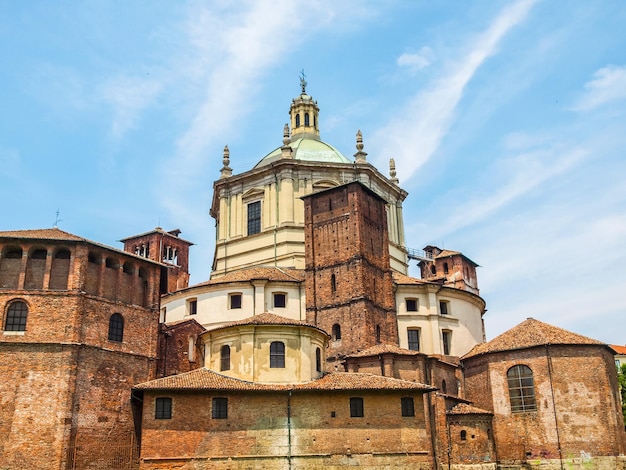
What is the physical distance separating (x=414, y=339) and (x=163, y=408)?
1852 cm

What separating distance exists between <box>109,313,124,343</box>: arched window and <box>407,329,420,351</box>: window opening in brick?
1830cm

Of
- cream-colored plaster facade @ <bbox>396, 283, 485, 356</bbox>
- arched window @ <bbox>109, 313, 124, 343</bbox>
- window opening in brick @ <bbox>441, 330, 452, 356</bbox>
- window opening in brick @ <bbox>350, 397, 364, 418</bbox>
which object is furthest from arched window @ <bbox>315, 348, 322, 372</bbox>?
window opening in brick @ <bbox>441, 330, 452, 356</bbox>

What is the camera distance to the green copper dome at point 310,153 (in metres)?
53.4

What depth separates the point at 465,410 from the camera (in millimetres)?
37750

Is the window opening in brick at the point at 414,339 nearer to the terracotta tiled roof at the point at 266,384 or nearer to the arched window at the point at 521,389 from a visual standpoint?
the arched window at the point at 521,389

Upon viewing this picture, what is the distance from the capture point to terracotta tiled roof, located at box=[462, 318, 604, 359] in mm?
39625

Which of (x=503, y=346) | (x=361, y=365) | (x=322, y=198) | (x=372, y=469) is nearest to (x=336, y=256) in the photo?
(x=322, y=198)

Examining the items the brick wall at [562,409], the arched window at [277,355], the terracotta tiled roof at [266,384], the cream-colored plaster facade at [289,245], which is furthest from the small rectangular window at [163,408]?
the brick wall at [562,409]

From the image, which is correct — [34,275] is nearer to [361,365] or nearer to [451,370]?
[361,365]

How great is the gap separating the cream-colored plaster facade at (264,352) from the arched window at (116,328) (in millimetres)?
4443

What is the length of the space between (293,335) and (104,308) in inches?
358

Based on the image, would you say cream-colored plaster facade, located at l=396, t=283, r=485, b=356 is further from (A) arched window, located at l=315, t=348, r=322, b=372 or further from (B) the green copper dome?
(B) the green copper dome

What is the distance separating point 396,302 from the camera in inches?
1753

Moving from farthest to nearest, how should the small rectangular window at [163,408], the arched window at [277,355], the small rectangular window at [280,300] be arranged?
the small rectangular window at [280,300]
the arched window at [277,355]
the small rectangular window at [163,408]
